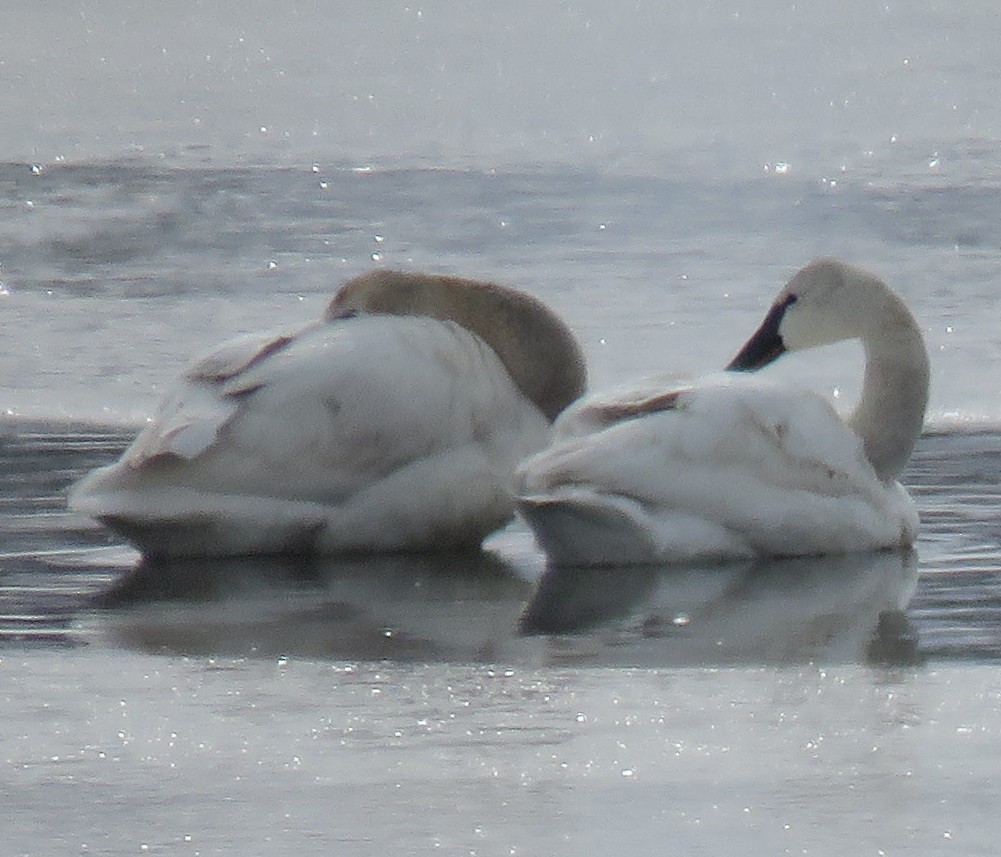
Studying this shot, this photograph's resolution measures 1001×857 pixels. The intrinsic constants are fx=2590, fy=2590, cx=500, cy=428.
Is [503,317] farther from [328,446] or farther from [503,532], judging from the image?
[328,446]

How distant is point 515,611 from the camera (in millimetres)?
6418

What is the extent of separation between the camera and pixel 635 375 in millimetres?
9977

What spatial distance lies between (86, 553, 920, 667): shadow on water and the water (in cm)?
2

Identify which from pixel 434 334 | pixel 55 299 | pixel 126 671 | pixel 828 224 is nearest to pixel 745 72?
pixel 828 224

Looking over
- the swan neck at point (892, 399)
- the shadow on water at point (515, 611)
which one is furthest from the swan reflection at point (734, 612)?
the swan neck at point (892, 399)

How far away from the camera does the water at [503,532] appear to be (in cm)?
460

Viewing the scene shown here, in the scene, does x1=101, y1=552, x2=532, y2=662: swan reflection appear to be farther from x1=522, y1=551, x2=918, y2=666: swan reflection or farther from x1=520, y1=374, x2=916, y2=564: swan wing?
x1=520, y1=374, x2=916, y2=564: swan wing

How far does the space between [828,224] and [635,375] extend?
4687 millimetres

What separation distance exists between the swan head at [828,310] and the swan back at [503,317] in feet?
2.02

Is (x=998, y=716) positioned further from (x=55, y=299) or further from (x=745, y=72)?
(x=745, y=72)

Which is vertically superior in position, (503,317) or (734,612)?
(503,317)

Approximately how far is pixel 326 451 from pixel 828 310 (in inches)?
67.9

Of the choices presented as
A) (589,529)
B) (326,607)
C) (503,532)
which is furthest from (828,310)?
(326,607)

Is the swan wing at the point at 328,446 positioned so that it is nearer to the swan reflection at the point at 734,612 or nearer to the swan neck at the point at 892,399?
the swan reflection at the point at 734,612
